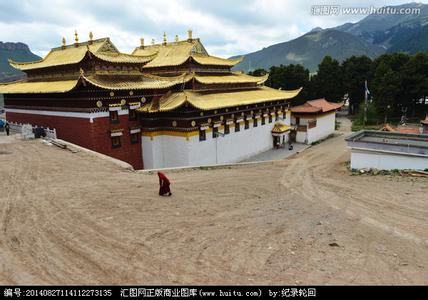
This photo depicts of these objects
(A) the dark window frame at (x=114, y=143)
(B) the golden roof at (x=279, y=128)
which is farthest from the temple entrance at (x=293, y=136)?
(A) the dark window frame at (x=114, y=143)

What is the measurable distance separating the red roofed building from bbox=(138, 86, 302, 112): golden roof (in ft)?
18.9

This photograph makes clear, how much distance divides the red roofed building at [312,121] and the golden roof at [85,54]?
20.7 meters

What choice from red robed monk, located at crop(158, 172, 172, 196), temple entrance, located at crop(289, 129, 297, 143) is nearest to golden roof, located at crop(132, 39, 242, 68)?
temple entrance, located at crop(289, 129, 297, 143)

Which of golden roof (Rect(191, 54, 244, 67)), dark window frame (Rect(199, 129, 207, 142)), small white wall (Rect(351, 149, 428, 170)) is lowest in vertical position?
small white wall (Rect(351, 149, 428, 170))

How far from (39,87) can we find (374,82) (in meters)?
45.9

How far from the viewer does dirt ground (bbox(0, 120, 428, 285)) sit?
8258 millimetres

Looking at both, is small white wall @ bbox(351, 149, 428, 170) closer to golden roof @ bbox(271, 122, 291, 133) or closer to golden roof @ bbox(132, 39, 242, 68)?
golden roof @ bbox(271, 122, 291, 133)

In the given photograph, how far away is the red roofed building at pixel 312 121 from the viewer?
4022 cm

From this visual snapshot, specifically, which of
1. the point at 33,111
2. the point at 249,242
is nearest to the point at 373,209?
the point at 249,242

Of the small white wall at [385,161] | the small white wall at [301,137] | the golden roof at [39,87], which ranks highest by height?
the golden roof at [39,87]

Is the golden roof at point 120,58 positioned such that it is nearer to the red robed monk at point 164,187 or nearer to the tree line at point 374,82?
the red robed monk at point 164,187

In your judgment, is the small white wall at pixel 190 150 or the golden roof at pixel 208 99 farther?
the small white wall at pixel 190 150

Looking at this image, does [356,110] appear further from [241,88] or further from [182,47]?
[182,47]

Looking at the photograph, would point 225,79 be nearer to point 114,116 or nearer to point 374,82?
point 114,116
